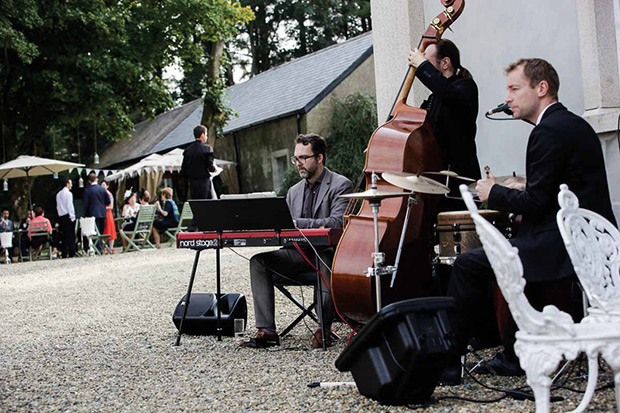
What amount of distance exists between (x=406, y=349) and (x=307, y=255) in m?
2.24

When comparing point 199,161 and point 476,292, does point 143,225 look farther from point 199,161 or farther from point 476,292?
point 476,292

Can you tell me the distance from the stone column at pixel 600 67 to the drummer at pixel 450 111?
1.19m

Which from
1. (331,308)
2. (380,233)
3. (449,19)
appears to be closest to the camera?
(380,233)

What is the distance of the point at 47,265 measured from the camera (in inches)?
599

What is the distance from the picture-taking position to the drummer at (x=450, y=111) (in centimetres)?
490

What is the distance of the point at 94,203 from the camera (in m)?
17.7

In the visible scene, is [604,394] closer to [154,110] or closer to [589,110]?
[589,110]

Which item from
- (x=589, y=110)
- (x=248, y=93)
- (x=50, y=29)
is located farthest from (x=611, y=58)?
(x=248, y=93)

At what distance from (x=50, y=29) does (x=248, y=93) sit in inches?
444

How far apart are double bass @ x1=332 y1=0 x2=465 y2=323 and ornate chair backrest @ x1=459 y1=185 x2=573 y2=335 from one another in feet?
5.48

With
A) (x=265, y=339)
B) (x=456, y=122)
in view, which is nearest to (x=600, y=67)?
(x=456, y=122)

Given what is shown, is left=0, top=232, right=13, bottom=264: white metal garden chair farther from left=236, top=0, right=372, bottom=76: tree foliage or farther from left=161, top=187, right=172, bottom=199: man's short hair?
left=236, top=0, right=372, bottom=76: tree foliage

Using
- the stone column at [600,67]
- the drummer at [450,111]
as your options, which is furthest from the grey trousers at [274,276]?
the stone column at [600,67]

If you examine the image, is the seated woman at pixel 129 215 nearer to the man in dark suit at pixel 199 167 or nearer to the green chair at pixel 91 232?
the green chair at pixel 91 232
